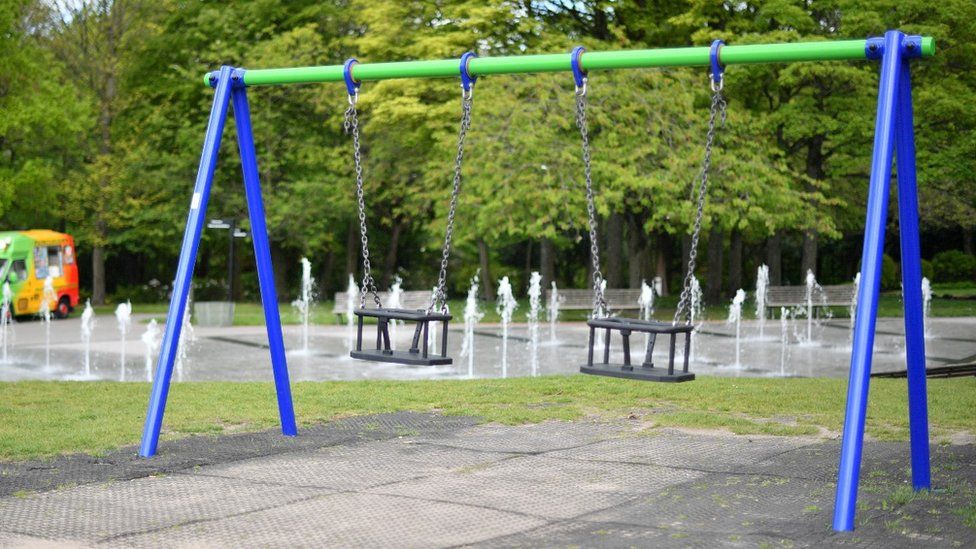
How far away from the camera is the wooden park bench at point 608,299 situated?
2554cm

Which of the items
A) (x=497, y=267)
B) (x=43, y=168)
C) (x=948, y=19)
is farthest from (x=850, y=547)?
(x=497, y=267)

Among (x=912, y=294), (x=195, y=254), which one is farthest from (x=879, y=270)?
(x=195, y=254)

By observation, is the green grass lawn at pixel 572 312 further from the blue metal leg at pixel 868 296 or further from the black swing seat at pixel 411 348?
the blue metal leg at pixel 868 296

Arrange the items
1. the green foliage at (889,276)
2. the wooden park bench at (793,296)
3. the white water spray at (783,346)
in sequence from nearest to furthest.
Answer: the white water spray at (783,346), the wooden park bench at (793,296), the green foliage at (889,276)

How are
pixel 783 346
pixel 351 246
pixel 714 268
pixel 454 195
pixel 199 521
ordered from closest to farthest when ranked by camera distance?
pixel 199 521 < pixel 454 195 < pixel 783 346 < pixel 714 268 < pixel 351 246

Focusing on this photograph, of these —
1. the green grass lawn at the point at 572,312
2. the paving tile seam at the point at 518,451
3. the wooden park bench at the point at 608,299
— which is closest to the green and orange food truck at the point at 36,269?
the green grass lawn at the point at 572,312

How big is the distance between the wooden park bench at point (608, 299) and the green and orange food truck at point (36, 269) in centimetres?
1152

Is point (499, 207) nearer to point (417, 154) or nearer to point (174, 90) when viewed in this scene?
point (417, 154)

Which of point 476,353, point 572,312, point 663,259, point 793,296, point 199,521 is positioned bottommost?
point 199,521

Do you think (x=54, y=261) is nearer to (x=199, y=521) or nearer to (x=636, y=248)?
(x=636, y=248)

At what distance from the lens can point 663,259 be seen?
3800 cm

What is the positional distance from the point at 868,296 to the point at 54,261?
85.2 ft

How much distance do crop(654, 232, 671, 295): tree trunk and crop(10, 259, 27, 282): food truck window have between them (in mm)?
17134

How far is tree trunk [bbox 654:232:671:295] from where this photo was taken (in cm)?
3728
